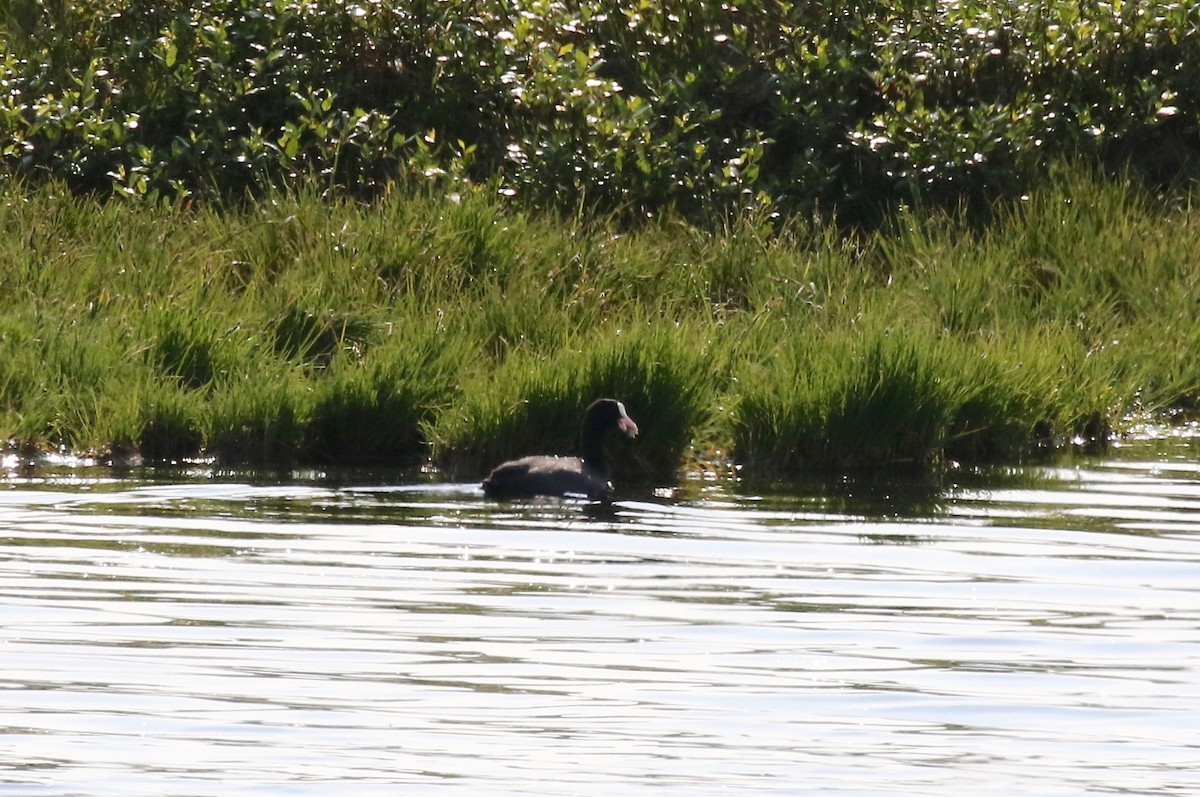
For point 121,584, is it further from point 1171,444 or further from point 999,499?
point 1171,444

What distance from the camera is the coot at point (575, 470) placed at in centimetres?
1057

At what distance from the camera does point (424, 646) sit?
691 centimetres

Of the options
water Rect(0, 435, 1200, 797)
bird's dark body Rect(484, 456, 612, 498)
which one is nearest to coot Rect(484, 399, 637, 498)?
bird's dark body Rect(484, 456, 612, 498)

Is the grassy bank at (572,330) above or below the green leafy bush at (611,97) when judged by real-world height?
below

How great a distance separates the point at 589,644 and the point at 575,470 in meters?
3.79

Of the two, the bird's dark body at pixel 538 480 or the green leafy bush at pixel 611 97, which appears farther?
the green leafy bush at pixel 611 97

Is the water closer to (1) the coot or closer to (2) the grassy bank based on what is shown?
(1) the coot

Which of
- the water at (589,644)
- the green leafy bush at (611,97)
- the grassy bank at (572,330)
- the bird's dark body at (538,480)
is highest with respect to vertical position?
the green leafy bush at (611,97)

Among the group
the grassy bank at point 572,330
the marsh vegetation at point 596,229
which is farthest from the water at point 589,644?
the marsh vegetation at point 596,229

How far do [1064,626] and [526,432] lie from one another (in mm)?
5010

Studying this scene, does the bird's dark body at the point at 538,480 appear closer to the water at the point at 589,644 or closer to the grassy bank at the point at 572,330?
the water at the point at 589,644

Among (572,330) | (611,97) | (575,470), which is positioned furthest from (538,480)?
(611,97)

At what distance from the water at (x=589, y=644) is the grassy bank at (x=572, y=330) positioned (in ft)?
4.19

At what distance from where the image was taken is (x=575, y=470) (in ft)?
35.3
